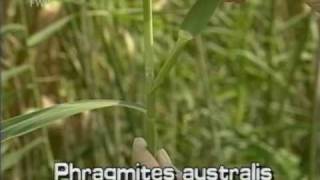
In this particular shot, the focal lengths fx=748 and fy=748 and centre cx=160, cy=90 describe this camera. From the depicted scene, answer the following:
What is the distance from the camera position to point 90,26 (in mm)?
708

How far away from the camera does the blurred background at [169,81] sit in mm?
668

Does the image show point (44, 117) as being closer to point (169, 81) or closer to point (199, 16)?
point (199, 16)

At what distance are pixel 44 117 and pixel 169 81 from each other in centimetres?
26

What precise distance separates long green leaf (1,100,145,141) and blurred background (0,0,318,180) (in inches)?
6.4

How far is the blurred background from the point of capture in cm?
67

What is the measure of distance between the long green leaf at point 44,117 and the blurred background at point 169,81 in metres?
0.16

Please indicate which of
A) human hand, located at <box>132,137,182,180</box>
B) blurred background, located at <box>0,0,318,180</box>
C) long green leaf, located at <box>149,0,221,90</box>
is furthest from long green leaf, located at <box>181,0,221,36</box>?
blurred background, located at <box>0,0,318,180</box>

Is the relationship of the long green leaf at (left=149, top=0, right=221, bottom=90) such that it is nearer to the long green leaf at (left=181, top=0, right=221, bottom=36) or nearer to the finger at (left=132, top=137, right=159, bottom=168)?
the long green leaf at (left=181, top=0, right=221, bottom=36)

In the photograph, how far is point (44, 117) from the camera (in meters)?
0.47

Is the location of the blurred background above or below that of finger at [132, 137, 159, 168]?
above

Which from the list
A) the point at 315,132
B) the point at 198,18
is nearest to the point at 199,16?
the point at 198,18

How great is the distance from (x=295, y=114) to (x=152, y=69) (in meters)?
0.30

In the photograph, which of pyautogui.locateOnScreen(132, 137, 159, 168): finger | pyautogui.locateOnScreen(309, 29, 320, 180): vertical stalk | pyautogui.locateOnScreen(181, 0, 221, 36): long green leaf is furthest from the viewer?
pyautogui.locateOnScreen(309, 29, 320, 180): vertical stalk

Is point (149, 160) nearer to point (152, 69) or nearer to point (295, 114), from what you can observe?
point (152, 69)
